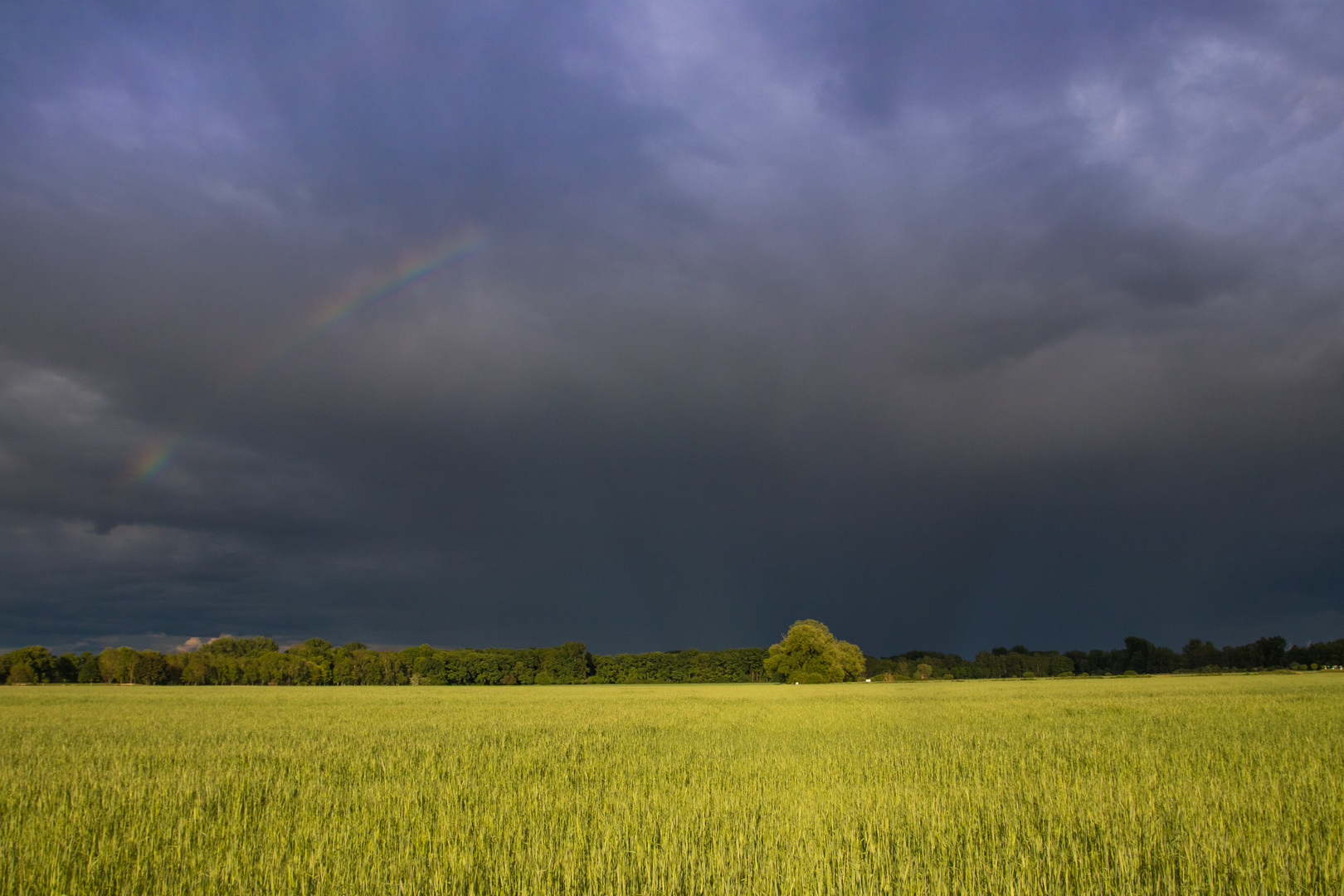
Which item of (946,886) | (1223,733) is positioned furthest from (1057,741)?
(946,886)

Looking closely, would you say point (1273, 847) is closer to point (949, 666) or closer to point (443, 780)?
point (443, 780)

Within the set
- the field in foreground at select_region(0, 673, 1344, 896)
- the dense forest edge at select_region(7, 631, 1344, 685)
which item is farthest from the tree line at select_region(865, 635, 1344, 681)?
the field in foreground at select_region(0, 673, 1344, 896)

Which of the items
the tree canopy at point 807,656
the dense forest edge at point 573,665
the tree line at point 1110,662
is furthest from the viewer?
the tree line at point 1110,662

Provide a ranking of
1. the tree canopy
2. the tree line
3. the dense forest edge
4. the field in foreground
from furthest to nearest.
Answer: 1. the tree line
2. the dense forest edge
3. the tree canopy
4. the field in foreground

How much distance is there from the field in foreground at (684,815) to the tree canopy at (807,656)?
79.9 meters

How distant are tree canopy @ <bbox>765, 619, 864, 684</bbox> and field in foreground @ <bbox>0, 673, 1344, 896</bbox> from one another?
79863mm

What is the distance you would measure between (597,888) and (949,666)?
162m

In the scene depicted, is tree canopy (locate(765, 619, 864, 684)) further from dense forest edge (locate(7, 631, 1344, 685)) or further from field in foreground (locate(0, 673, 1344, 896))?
field in foreground (locate(0, 673, 1344, 896))

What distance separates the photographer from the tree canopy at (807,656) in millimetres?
94500

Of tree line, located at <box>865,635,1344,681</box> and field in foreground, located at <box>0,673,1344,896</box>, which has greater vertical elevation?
field in foreground, located at <box>0,673,1344,896</box>

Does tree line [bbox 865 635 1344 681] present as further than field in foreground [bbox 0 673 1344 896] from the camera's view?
Yes

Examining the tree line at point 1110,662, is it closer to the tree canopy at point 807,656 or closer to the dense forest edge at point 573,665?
the dense forest edge at point 573,665

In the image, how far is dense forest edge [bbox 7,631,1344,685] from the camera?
115 m

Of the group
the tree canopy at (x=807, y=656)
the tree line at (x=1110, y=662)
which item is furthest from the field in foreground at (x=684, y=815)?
the tree line at (x=1110, y=662)
